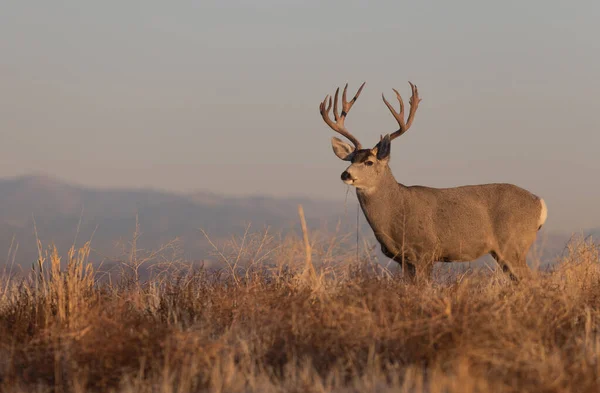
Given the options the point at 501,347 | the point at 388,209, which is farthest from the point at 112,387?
the point at 388,209

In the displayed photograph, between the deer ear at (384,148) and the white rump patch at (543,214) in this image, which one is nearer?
the deer ear at (384,148)

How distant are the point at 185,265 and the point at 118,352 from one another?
3331 mm

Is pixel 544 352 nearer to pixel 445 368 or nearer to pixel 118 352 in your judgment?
pixel 445 368

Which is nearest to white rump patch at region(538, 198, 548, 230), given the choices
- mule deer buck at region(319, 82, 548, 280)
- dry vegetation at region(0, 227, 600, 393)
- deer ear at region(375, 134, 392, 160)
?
mule deer buck at region(319, 82, 548, 280)

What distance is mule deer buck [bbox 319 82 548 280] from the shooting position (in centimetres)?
1116

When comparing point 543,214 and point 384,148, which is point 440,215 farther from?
point 543,214

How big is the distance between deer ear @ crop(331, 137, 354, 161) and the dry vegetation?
430 cm

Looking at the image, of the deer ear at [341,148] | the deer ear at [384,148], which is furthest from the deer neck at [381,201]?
the deer ear at [341,148]

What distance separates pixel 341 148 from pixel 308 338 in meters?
6.38

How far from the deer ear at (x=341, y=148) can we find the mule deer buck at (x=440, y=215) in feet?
0.18

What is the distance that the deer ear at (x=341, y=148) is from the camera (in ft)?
39.5

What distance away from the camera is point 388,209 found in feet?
37.1

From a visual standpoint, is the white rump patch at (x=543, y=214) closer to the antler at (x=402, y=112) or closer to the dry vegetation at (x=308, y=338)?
the antler at (x=402, y=112)

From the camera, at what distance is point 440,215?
1134cm
